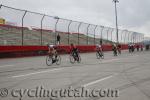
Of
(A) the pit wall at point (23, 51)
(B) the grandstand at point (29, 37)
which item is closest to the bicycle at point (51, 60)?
(A) the pit wall at point (23, 51)

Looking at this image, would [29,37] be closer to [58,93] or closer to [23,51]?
[23,51]

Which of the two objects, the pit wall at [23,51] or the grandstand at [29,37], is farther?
the grandstand at [29,37]

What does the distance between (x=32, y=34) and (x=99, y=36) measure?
1670 centimetres

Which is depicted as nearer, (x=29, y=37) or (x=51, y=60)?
(x=51, y=60)

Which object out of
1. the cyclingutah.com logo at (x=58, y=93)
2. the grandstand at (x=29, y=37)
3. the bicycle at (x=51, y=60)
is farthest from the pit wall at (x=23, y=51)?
the cyclingutah.com logo at (x=58, y=93)

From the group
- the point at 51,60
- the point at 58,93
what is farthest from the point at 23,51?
the point at 58,93

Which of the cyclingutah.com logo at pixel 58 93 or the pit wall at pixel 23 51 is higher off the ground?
the pit wall at pixel 23 51

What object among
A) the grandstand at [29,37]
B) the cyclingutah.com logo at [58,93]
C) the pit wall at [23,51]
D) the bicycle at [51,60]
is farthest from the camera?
the grandstand at [29,37]

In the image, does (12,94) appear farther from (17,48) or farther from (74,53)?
(17,48)

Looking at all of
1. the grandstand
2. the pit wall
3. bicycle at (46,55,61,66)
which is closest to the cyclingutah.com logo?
bicycle at (46,55,61,66)

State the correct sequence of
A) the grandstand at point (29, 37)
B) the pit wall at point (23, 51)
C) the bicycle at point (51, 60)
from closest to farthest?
the bicycle at point (51, 60) → the pit wall at point (23, 51) → the grandstand at point (29, 37)

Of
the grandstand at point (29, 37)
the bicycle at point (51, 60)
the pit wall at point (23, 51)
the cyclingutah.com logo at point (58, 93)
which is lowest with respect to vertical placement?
the cyclingutah.com logo at point (58, 93)

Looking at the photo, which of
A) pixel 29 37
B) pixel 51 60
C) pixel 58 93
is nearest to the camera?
pixel 58 93

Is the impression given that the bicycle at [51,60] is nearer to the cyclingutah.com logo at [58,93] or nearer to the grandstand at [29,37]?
the cyclingutah.com logo at [58,93]
